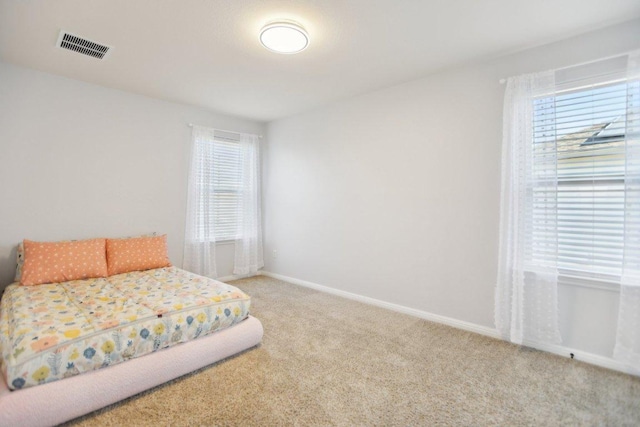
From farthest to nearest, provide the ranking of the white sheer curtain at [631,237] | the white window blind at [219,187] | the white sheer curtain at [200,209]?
the white window blind at [219,187] < the white sheer curtain at [200,209] < the white sheer curtain at [631,237]

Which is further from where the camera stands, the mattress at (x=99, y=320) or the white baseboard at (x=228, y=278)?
the white baseboard at (x=228, y=278)

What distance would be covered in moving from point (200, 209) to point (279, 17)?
274 centimetres

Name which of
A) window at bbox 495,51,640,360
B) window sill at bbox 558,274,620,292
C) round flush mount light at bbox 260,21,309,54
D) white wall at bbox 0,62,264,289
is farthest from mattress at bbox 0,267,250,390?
window sill at bbox 558,274,620,292

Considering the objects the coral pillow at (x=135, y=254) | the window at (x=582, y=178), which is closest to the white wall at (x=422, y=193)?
the window at (x=582, y=178)

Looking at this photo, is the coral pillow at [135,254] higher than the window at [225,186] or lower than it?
lower

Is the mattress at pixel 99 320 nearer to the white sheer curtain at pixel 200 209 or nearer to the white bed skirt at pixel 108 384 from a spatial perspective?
the white bed skirt at pixel 108 384

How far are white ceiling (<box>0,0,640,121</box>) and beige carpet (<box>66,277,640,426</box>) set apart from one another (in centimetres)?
251

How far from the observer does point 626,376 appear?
2037 mm

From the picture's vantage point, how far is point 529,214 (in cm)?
240

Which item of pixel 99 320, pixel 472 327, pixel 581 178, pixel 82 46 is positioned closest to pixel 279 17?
pixel 82 46

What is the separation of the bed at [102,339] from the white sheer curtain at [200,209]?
1.27 metres

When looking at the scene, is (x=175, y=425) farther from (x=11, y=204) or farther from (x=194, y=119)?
(x=194, y=119)

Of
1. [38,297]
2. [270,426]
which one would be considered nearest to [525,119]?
[270,426]

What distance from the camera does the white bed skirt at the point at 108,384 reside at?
1475 millimetres
